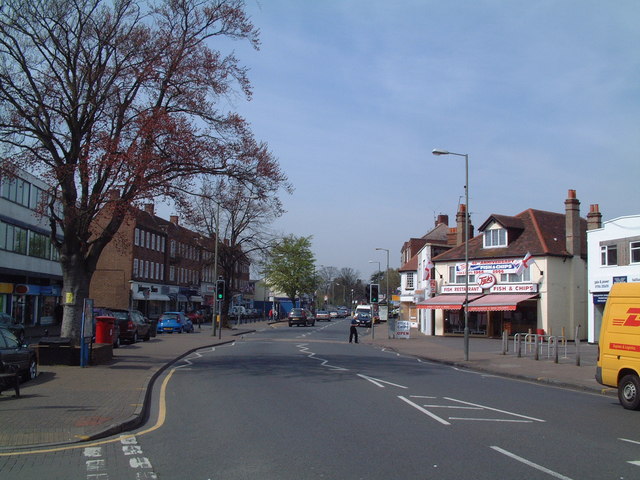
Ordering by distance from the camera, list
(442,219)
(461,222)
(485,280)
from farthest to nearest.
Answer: (442,219), (461,222), (485,280)

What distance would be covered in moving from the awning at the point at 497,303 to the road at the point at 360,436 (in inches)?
975

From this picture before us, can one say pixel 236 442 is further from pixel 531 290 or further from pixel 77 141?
pixel 531 290

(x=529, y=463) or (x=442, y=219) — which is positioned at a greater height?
(x=442, y=219)

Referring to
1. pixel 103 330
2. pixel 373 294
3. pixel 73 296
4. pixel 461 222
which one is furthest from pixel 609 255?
pixel 73 296

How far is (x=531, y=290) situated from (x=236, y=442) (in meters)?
36.1

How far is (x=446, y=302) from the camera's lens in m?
44.7

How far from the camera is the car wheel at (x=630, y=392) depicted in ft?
39.3

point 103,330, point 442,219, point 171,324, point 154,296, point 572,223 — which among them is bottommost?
point 171,324

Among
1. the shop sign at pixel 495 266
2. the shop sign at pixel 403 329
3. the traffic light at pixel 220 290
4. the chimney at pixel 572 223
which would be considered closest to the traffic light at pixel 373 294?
the shop sign at pixel 403 329

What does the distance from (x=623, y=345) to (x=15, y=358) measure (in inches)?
502

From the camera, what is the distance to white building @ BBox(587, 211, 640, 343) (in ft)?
111

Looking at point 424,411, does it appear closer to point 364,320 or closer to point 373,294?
point 373,294

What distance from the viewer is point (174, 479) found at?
6.58 m

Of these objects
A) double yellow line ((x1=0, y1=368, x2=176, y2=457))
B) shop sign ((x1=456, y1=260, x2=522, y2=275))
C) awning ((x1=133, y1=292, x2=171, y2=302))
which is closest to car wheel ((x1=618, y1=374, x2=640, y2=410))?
double yellow line ((x1=0, y1=368, x2=176, y2=457))
